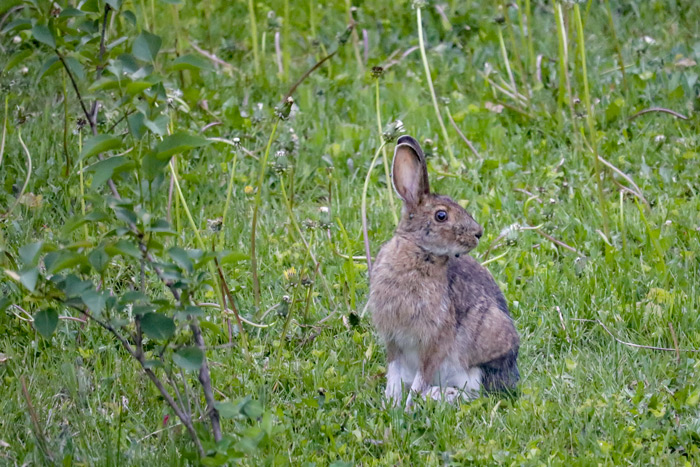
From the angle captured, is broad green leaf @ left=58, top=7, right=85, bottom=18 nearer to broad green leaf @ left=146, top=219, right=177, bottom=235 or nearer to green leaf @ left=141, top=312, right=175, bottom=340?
broad green leaf @ left=146, top=219, right=177, bottom=235

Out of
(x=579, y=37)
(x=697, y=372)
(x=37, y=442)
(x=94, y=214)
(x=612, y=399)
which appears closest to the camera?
(x=94, y=214)

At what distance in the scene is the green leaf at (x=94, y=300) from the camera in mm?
2839

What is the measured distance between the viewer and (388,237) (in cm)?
559

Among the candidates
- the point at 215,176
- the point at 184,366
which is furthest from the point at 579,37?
the point at 184,366

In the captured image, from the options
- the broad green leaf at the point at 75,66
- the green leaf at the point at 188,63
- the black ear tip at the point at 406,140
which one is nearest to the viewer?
the green leaf at the point at 188,63

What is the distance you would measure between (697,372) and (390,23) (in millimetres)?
4749

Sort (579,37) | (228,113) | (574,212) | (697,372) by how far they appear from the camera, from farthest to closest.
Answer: (228,113) < (574,212) < (579,37) < (697,372)

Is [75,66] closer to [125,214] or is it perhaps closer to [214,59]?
[125,214]

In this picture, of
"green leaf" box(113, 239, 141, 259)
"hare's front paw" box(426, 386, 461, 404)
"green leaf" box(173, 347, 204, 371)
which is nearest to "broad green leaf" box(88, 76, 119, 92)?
"green leaf" box(113, 239, 141, 259)

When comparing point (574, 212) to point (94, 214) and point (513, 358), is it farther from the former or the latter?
point (94, 214)

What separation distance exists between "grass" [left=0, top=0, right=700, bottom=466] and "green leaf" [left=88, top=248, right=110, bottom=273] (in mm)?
554

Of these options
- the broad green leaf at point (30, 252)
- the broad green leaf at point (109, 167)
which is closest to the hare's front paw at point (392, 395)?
the broad green leaf at point (109, 167)

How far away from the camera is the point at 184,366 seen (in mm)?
3045

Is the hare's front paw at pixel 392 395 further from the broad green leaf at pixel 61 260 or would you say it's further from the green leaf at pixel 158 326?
the broad green leaf at pixel 61 260
